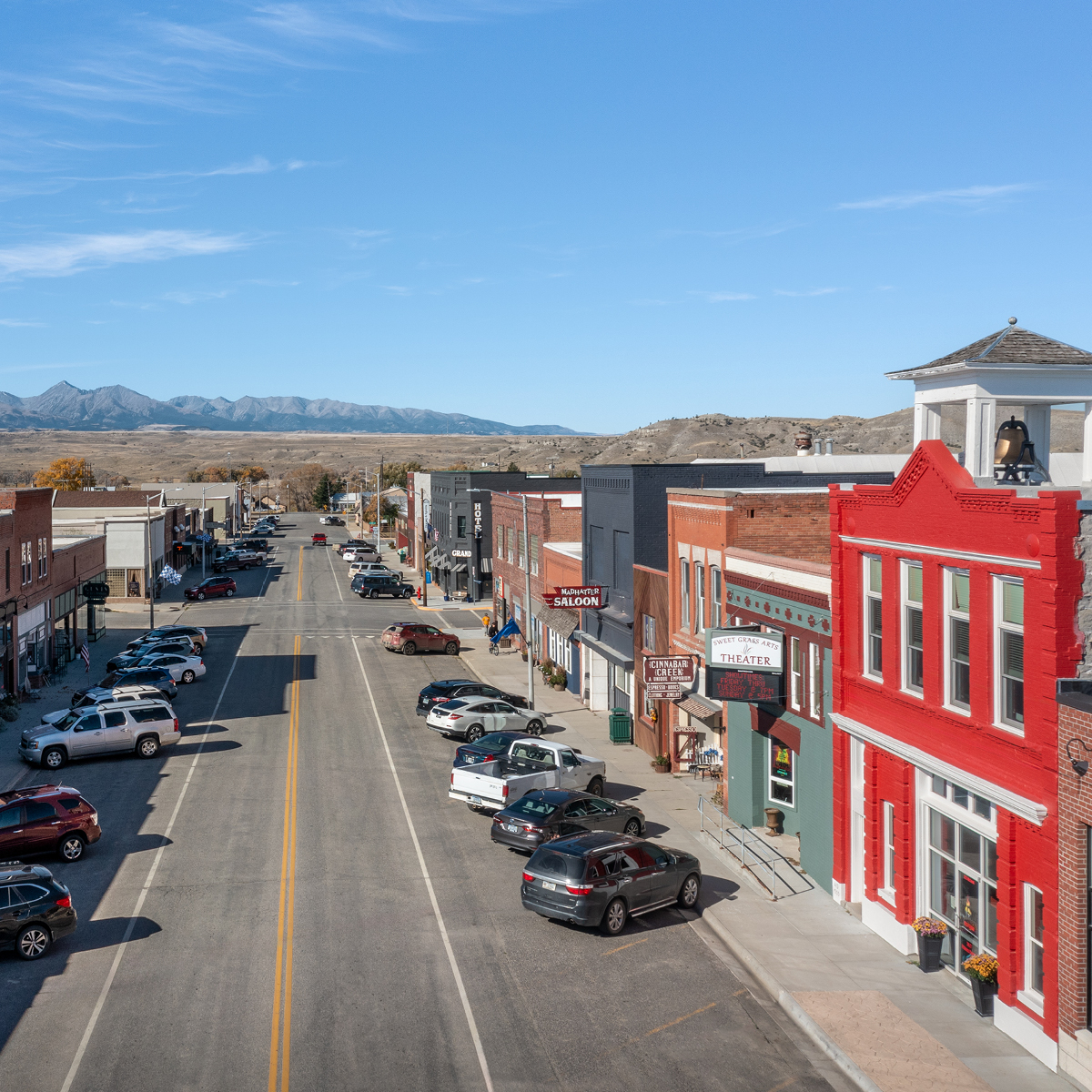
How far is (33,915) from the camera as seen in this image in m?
18.7

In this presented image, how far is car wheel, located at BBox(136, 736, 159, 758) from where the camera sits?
115 ft

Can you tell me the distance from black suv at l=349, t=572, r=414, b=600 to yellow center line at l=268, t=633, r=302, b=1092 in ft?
153

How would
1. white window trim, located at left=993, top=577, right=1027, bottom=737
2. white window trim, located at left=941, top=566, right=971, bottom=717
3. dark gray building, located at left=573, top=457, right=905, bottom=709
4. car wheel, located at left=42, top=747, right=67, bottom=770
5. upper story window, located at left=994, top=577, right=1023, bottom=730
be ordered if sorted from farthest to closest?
dark gray building, located at left=573, top=457, right=905, bottom=709, car wheel, located at left=42, top=747, right=67, bottom=770, white window trim, located at left=941, top=566, right=971, bottom=717, white window trim, located at left=993, top=577, right=1027, bottom=737, upper story window, located at left=994, top=577, right=1023, bottom=730

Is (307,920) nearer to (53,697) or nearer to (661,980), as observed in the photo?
(661,980)

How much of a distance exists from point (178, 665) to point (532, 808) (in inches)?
1132

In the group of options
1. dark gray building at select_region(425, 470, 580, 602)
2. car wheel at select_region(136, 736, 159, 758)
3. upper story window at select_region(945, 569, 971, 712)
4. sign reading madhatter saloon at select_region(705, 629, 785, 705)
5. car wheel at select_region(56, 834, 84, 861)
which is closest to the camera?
→ upper story window at select_region(945, 569, 971, 712)

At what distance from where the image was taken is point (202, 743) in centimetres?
3725

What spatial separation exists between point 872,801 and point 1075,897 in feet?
20.1

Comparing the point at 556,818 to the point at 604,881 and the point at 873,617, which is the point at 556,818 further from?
the point at 873,617

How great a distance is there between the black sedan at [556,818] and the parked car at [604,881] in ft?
8.23

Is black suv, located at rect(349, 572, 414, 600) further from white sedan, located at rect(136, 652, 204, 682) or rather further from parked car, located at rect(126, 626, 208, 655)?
white sedan, located at rect(136, 652, 204, 682)

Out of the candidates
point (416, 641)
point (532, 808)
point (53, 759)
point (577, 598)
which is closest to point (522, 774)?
point (532, 808)

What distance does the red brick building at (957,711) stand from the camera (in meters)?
15.3

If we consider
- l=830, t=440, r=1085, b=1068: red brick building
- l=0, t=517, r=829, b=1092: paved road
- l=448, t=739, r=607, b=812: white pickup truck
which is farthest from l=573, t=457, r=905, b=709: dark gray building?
l=830, t=440, r=1085, b=1068: red brick building
